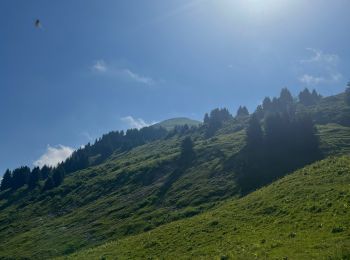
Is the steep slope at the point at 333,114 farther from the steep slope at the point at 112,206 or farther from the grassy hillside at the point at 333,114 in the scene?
the steep slope at the point at 112,206

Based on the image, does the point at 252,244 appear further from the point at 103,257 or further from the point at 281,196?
the point at 103,257

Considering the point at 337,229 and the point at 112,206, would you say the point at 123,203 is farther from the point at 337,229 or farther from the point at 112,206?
the point at 337,229

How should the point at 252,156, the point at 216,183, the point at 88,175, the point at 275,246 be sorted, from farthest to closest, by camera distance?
the point at 88,175, the point at 252,156, the point at 216,183, the point at 275,246

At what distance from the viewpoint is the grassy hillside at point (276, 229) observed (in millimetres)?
30906

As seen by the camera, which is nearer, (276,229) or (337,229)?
(337,229)

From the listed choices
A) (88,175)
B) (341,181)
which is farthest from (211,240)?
(88,175)

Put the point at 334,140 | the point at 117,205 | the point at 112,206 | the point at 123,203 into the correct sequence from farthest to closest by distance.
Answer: the point at 334,140 → the point at 112,206 → the point at 123,203 → the point at 117,205

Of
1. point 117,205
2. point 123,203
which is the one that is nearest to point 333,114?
point 123,203

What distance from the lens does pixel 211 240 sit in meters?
42.1

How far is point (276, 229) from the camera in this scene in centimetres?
3828

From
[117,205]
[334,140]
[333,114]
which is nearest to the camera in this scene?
[117,205]

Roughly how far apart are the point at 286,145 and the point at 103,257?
7799cm

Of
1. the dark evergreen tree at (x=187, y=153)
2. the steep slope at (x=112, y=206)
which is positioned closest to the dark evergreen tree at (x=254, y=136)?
the steep slope at (x=112, y=206)

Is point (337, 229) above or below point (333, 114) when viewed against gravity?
below
